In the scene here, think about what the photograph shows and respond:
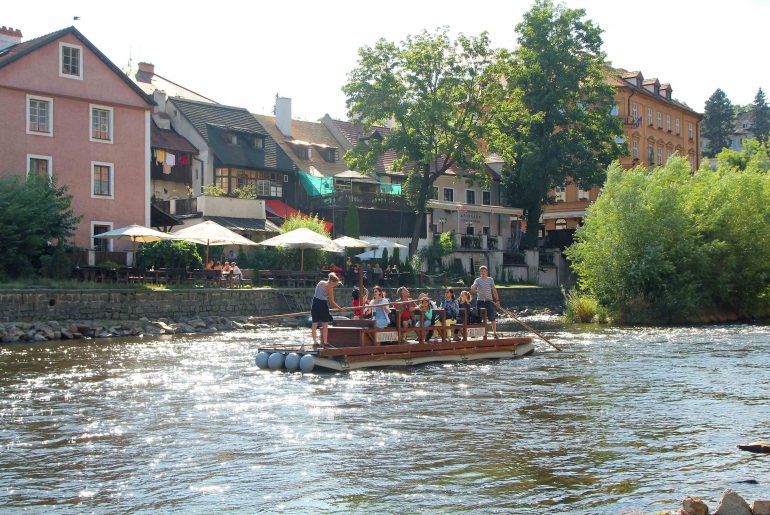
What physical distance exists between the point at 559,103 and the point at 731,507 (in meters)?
51.6

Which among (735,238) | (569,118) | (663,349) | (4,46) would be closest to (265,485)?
(663,349)

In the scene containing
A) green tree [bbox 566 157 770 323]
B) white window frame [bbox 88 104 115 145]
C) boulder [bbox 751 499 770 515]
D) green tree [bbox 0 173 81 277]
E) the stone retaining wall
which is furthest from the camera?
white window frame [bbox 88 104 115 145]

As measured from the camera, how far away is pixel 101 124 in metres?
41.4

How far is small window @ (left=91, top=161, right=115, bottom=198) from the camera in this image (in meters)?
41.0

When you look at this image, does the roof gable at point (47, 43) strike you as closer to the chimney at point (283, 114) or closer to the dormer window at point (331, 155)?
the chimney at point (283, 114)

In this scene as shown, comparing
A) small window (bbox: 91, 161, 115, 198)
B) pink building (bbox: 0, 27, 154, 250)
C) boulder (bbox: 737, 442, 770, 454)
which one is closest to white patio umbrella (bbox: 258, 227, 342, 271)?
pink building (bbox: 0, 27, 154, 250)

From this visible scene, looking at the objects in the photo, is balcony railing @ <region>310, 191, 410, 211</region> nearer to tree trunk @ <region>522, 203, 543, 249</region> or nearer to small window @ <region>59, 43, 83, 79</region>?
tree trunk @ <region>522, 203, 543, 249</region>

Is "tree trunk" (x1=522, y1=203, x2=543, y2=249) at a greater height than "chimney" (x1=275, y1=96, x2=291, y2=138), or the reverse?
"chimney" (x1=275, y1=96, x2=291, y2=138)

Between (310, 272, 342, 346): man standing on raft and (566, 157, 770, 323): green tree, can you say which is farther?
(566, 157, 770, 323): green tree

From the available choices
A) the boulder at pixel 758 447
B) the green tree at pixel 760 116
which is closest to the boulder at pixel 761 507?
the boulder at pixel 758 447

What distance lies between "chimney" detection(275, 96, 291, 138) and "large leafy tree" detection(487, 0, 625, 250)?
15.5 meters

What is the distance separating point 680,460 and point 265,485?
17.2 feet

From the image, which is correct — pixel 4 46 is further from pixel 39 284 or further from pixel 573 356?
pixel 573 356

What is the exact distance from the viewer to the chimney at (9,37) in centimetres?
4247
